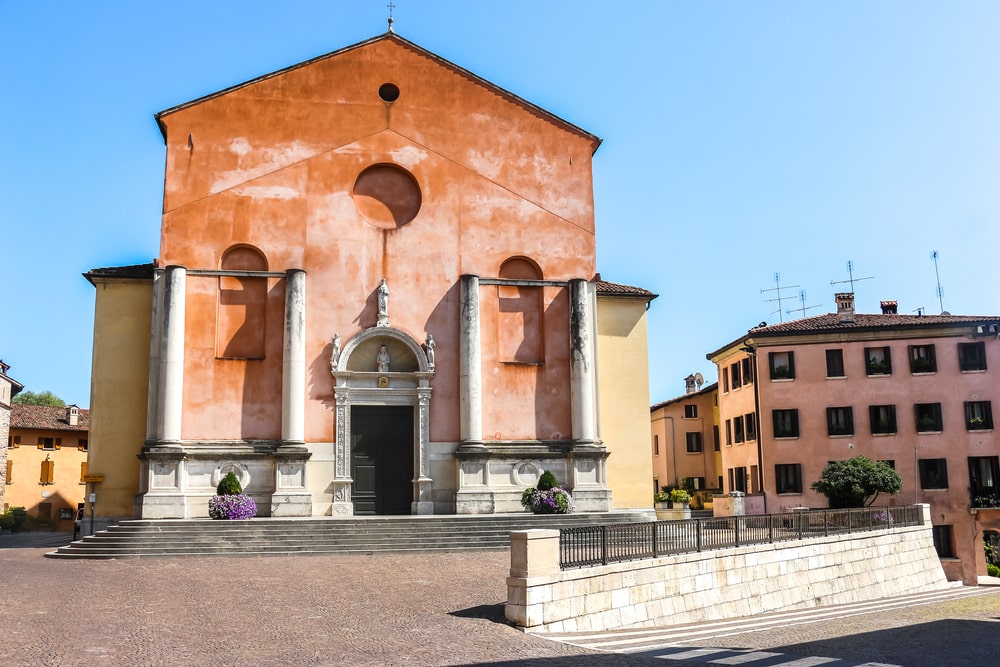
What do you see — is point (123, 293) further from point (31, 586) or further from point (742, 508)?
point (742, 508)

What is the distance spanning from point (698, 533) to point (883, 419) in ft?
93.0

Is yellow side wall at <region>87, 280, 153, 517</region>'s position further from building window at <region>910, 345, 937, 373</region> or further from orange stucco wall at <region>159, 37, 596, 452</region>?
building window at <region>910, 345, 937, 373</region>

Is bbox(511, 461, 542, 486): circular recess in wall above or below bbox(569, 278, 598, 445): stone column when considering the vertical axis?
below

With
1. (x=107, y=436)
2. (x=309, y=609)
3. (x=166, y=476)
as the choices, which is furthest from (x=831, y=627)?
(x=107, y=436)

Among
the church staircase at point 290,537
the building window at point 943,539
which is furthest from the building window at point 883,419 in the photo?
the church staircase at point 290,537

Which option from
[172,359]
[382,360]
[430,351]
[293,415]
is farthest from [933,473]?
[172,359]

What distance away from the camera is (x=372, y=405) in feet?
89.5

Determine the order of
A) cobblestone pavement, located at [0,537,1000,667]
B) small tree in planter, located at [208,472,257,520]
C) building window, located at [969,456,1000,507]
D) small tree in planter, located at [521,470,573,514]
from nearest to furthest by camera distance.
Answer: cobblestone pavement, located at [0,537,1000,667] → small tree in planter, located at [208,472,257,520] → small tree in planter, located at [521,470,573,514] → building window, located at [969,456,1000,507]

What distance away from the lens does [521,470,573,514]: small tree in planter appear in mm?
25969

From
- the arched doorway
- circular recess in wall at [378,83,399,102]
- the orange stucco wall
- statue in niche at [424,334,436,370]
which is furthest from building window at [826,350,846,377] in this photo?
circular recess in wall at [378,83,399,102]

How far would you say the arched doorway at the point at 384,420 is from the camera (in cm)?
2692

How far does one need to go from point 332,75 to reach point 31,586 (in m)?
17.7

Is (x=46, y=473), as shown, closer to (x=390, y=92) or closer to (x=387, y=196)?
(x=387, y=196)

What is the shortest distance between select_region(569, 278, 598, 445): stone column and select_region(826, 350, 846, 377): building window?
20196 millimetres
